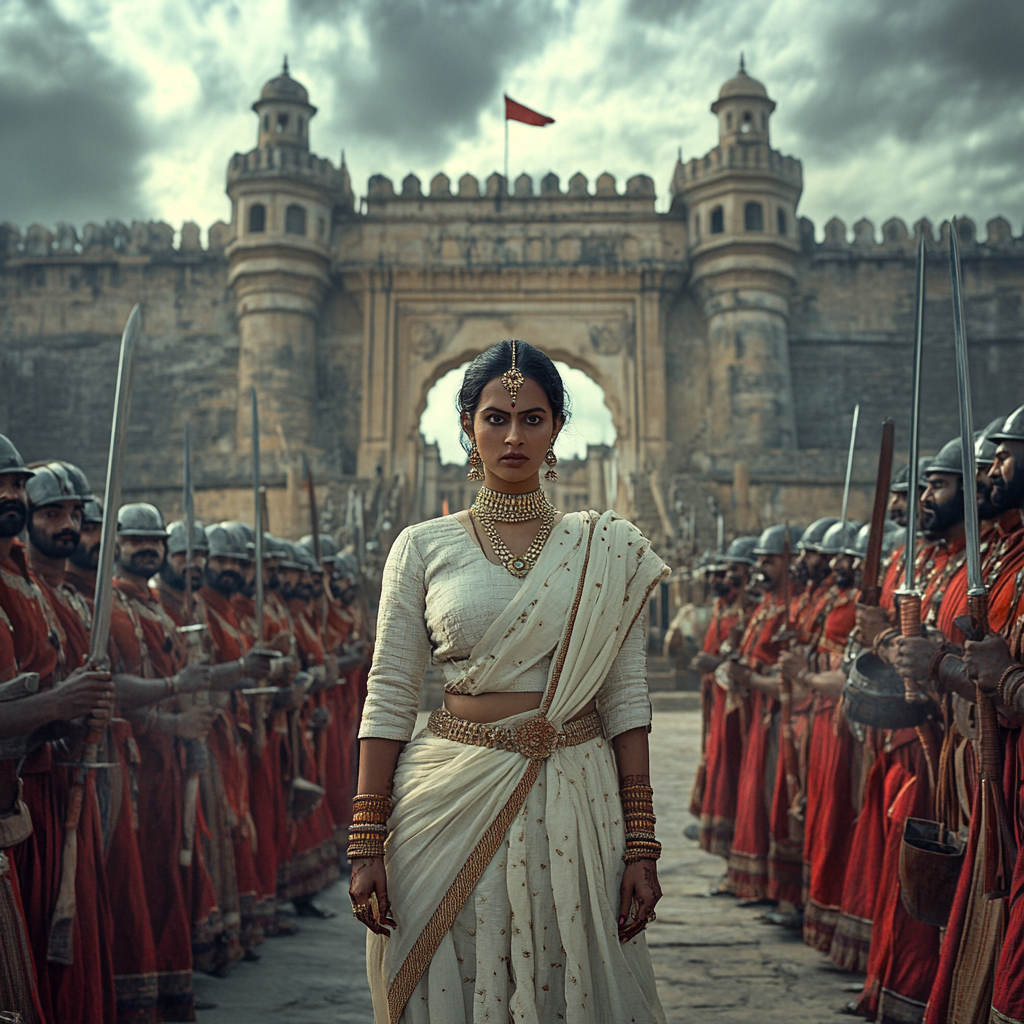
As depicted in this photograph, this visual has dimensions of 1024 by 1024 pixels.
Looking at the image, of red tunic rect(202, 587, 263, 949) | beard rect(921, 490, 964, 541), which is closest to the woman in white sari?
beard rect(921, 490, 964, 541)

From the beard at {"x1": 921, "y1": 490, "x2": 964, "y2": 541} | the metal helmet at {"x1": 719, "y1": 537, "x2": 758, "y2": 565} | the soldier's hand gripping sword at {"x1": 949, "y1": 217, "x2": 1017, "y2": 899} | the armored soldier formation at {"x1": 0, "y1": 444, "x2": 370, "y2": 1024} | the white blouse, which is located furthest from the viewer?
the metal helmet at {"x1": 719, "y1": 537, "x2": 758, "y2": 565}

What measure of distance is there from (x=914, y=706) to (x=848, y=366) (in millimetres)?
26595

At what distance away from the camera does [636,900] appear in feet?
7.13

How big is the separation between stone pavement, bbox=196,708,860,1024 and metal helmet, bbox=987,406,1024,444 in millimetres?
2196

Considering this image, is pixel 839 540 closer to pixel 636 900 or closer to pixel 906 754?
pixel 906 754

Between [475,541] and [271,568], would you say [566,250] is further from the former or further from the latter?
[475,541]

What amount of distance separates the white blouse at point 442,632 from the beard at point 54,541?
172 cm

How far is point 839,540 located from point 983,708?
3.19 metres

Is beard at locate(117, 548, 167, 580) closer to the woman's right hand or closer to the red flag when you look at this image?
the woman's right hand

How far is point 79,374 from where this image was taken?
95.2 ft

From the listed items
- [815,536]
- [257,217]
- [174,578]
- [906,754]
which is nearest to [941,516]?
[906,754]

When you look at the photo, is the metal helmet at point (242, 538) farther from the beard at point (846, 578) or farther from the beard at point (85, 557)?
the beard at point (846, 578)

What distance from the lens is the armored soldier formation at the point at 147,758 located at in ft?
9.89

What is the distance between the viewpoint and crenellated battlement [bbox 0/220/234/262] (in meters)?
28.9
